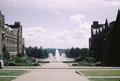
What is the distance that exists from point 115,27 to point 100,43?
21360 mm

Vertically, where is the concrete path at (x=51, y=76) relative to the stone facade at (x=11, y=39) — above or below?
below

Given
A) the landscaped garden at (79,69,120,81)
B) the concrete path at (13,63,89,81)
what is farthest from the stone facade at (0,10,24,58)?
the landscaped garden at (79,69,120,81)

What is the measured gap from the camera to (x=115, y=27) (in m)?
68.5

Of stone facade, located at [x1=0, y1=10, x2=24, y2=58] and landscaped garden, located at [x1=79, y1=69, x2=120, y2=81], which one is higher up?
stone facade, located at [x1=0, y1=10, x2=24, y2=58]

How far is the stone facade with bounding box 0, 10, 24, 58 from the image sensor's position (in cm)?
7662

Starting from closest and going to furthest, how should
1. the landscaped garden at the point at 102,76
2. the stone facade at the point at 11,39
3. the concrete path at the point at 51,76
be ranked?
the concrete path at the point at 51,76
the landscaped garden at the point at 102,76
the stone facade at the point at 11,39

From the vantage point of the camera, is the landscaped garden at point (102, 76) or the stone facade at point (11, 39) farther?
the stone facade at point (11, 39)

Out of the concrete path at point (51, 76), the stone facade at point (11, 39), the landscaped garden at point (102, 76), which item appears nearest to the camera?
the concrete path at point (51, 76)

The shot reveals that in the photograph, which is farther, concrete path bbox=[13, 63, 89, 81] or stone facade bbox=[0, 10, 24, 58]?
stone facade bbox=[0, 10, 24, 58]

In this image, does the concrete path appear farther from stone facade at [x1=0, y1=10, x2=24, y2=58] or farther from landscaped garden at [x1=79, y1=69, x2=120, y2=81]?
stone facade at [x1=0, y1=10, x2=24, y2=58]

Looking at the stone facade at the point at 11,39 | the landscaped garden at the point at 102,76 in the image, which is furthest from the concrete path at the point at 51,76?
the stone facade at the point at 11,39

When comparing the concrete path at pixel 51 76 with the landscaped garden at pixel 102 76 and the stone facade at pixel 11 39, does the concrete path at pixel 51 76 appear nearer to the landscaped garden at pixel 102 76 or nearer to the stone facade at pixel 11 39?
the landscaped garden at pixel 102 76

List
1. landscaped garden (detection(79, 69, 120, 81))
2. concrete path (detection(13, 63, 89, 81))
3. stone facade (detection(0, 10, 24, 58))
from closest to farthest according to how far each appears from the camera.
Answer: concrete path (detection(13, 63, 89, 81)), landscaped garden (detection(79, 69, 120, 81)), stone facade (detection(0, 10, 24, 58))

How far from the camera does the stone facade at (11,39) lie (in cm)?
7662
